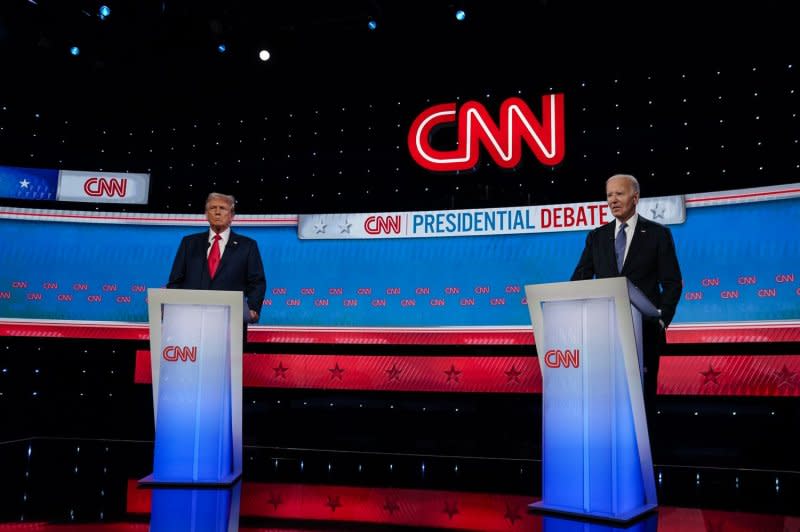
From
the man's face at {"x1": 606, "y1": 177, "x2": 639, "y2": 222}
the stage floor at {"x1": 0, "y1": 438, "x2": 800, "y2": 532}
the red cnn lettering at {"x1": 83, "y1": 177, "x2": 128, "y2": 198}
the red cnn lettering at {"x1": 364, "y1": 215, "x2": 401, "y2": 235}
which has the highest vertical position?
the red cnn lettering at {"x1": 83, "y1": 177, "x2": 128, "y2": 198}

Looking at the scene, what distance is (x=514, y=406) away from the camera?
570 cm

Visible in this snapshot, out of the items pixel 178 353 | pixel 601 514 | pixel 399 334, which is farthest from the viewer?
pixel 399 334

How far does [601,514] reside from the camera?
270 cm

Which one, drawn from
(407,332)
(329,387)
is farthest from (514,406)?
(329,387)

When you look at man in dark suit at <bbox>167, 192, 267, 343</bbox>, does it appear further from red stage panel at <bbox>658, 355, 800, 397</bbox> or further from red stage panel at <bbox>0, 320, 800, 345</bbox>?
red stage panel at <bbox>658, 355, 800, 397</bbox>

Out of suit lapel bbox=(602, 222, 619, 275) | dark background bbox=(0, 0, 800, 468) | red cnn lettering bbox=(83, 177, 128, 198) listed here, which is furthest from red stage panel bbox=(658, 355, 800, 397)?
red cnn lettering bbox=(83, 177, 128, 198)

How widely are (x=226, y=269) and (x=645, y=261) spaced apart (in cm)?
228

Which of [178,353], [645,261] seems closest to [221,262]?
[178,353]

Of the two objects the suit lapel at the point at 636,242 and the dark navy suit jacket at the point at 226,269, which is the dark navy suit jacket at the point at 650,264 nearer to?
the suit lapel at the point at 636,242

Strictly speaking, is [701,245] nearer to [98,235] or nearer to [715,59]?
[715,59]

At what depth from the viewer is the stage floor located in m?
2.78

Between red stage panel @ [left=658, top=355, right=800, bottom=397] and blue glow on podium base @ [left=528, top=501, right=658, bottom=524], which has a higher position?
red stage panel @ [left=658, top=355, right=800, bottom=397]

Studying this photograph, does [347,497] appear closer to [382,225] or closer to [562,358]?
[562,358]

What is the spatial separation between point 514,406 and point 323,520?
308cm
